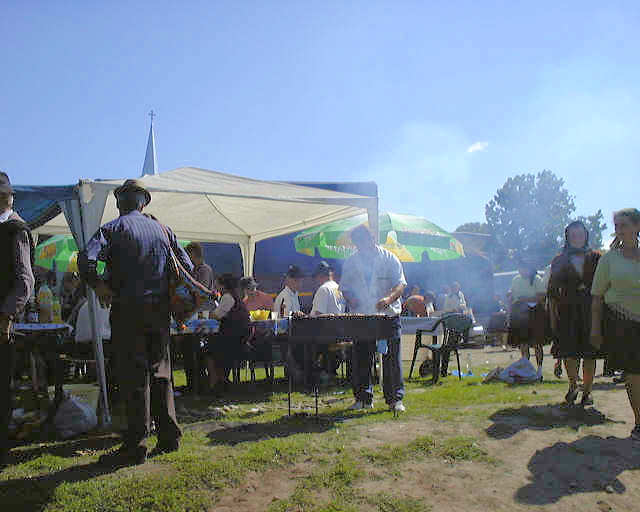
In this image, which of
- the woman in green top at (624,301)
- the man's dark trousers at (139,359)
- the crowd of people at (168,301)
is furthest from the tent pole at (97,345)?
the woman in green top at (624,301)

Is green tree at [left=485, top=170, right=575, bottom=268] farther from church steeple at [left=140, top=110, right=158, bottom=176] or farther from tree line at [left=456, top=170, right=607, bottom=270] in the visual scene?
church steeple at [left=140, top=110, right=158, bottom=176]

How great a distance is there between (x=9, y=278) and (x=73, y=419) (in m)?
1.90

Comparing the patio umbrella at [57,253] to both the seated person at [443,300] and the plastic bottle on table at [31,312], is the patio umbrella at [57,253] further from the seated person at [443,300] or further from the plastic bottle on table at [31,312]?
the seated person at [443,300]

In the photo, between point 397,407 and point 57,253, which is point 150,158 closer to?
point 57,253

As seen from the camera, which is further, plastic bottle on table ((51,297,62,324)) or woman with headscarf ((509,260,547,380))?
plastic bottle on table ((51,297,62,324))

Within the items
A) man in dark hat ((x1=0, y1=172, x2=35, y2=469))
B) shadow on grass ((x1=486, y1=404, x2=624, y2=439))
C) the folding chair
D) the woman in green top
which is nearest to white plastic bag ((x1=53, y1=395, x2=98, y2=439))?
man in dark hat ((x1=0, y1=172, x2=35, y2=469))

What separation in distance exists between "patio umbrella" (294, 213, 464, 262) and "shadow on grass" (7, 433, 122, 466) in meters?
8.32

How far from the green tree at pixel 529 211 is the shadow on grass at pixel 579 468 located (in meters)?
56.7

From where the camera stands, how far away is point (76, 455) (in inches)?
177

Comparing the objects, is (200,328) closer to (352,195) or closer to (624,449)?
(352,195)

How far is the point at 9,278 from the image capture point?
12.7ft

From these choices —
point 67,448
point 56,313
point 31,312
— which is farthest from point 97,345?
point 31,312

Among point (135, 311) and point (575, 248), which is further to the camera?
point (575, 248)

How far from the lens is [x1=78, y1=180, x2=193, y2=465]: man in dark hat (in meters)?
3.93
